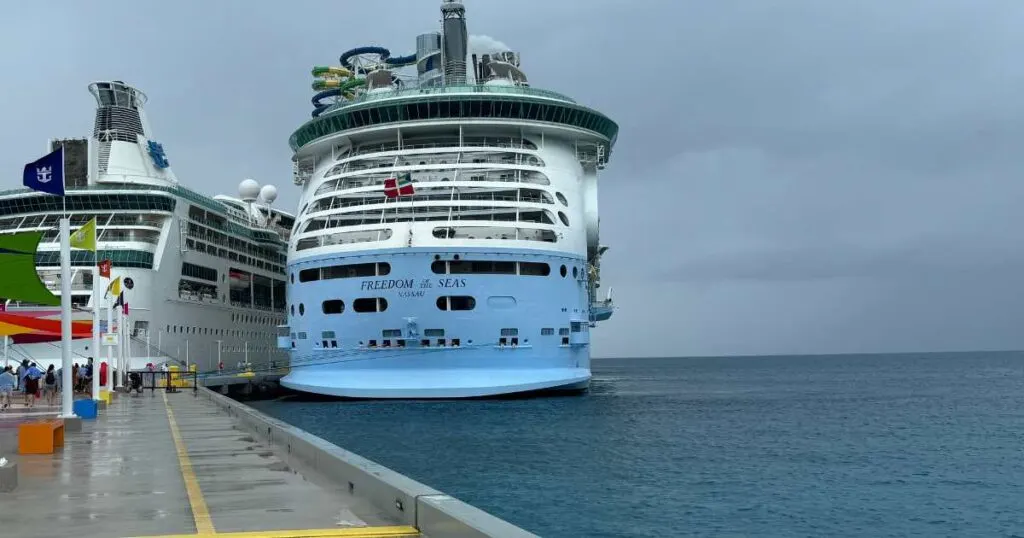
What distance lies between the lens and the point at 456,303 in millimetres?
39281

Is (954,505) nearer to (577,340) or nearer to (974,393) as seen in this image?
(577,340)

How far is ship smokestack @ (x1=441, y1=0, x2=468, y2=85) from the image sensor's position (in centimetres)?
5800

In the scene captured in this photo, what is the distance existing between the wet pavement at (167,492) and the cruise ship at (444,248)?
2010 cm

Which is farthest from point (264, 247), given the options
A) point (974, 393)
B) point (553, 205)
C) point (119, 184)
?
point (974, 393)

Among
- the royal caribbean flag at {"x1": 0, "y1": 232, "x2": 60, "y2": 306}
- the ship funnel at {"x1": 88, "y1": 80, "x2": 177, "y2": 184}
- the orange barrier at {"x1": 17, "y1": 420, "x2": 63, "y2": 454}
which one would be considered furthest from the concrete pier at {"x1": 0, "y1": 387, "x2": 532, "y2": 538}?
the ship funnel at {"x1": 88, "y1": 80, "x2": 177, "y2": 184}

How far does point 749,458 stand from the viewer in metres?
27.5

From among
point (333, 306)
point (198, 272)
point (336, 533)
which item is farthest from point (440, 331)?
point (336, 533)

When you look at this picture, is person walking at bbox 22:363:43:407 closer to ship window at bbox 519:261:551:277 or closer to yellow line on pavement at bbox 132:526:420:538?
ship window at bbox 519:261:551:277

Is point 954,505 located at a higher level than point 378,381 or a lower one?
lower

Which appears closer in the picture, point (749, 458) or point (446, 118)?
point (749, 458)

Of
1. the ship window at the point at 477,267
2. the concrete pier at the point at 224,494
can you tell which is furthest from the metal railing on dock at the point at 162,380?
the concrete pier at the point at 224,494

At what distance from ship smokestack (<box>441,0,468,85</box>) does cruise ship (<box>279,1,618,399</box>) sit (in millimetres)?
8001

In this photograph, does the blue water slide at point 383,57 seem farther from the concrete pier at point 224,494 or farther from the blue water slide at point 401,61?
the concrete pier at point 224,494

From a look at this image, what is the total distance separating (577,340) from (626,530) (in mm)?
24932
